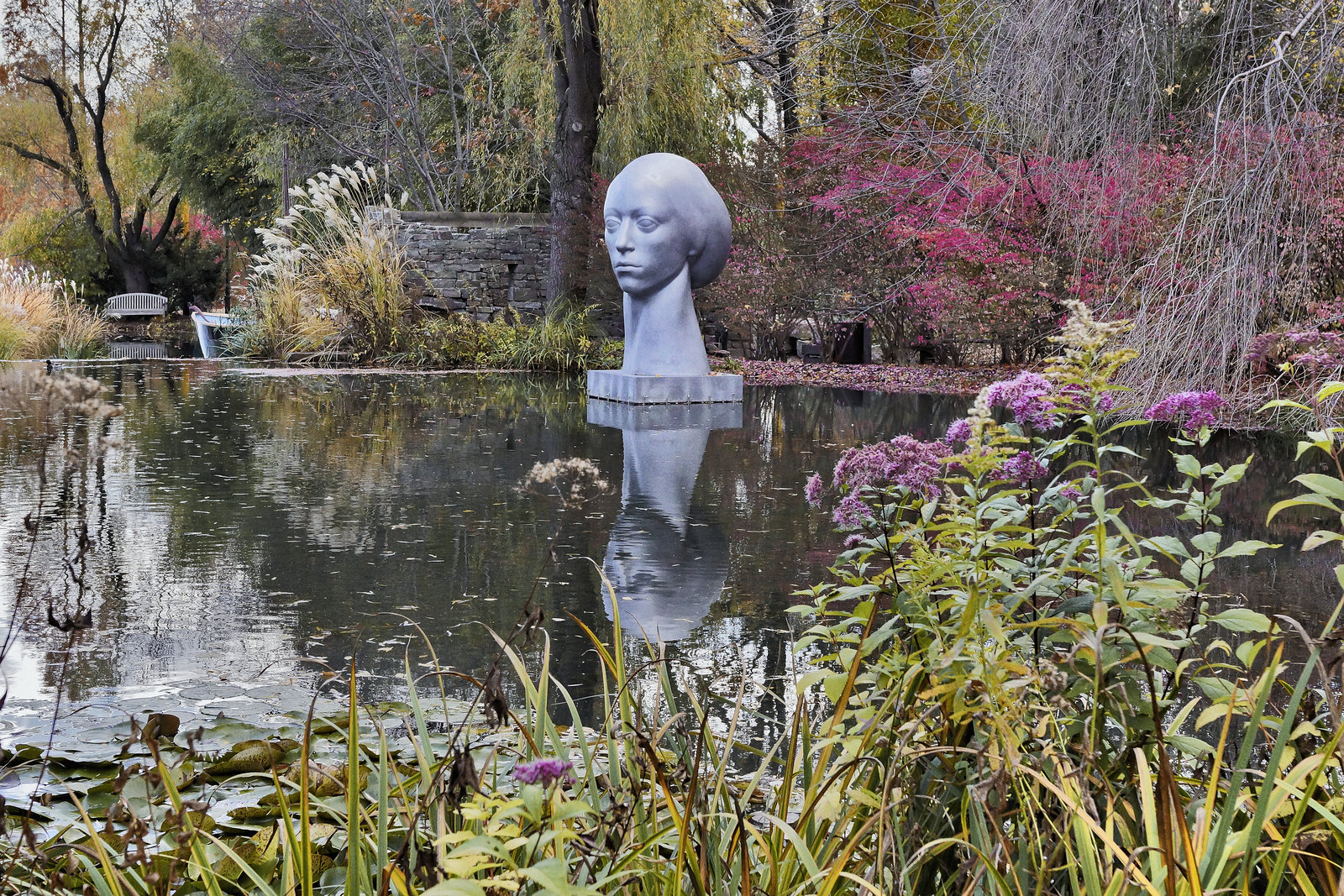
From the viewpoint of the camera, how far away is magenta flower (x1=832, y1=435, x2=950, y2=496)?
2197mm

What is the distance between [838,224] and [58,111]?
77.1 ft

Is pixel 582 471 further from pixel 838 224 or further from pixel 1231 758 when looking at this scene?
pixel 838 224

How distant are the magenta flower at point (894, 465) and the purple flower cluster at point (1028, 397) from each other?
0.17 metres

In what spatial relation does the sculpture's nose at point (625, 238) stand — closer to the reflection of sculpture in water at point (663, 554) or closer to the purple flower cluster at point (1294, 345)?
the reflection of sculpture in water at point (663, 554)

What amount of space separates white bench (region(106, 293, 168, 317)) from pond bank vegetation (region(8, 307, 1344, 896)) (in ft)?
93.4

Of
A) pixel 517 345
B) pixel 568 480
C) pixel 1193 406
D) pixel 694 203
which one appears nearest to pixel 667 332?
pixel 694 203

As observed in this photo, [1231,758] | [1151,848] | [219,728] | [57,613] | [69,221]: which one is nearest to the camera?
[1151,848]

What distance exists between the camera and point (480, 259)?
57.6ft

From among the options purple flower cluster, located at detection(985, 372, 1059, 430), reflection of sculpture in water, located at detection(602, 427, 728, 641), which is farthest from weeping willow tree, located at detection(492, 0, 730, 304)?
purple flower cluster, located at detection(985, 372, 1059, 430)

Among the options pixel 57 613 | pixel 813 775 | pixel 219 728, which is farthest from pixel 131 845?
pixel 57 613

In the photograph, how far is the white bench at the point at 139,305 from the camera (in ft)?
93.3

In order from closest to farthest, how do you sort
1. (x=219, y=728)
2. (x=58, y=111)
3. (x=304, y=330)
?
1. (x=219, y=728)
2. (x=304, y=330)
3. (x=58, y=111)

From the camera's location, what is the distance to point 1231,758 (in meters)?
2.35

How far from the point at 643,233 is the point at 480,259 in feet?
25.0
